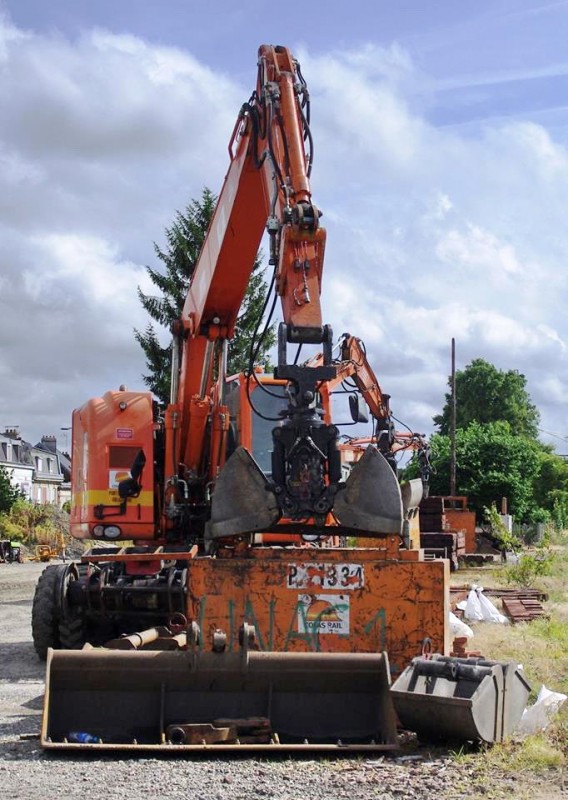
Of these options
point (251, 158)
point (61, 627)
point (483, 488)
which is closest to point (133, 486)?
point (61, 627)

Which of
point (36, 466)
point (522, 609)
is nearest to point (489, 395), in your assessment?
point (36, 466)

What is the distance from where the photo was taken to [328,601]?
26.4ft

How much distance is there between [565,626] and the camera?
13359 millimetres

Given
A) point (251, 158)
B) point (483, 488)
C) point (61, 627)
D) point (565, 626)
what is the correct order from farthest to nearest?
point (483, 488)
point (565, 626)
point (61, 627)
point (251, 158)

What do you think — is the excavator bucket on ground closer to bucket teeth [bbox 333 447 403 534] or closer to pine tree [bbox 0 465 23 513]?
bucket teeth [bbox 333 447 403 534]

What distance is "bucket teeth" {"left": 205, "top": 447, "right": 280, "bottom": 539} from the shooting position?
813 cm

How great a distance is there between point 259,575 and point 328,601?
1.76 ft

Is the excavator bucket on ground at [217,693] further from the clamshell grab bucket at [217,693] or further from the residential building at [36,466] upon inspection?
the residential building at [36,466]

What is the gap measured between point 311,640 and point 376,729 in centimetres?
119

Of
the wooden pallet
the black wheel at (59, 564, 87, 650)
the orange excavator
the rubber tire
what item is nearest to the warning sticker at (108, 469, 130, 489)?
the orange excavator

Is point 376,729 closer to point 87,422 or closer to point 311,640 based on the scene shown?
point 311,640

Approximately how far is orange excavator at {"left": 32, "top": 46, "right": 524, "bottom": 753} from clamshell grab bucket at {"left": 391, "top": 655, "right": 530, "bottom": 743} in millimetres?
168

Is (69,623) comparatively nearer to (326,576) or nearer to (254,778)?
(326,576)

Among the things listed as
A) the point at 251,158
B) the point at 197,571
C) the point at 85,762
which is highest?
the point at 251,158
